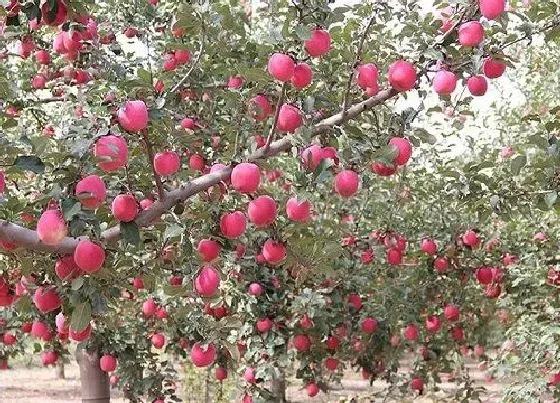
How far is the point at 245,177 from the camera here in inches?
88.6

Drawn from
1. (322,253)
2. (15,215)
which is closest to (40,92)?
(15,215)

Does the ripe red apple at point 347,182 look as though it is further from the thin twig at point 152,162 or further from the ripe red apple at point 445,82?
the thin twig at point 152,162

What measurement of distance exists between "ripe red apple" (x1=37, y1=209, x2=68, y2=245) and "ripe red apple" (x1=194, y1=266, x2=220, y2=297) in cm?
68

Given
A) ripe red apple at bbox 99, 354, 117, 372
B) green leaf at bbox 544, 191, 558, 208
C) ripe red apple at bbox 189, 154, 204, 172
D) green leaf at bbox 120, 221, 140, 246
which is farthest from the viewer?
ripe red apple at bbox 99, 354, 117, 372

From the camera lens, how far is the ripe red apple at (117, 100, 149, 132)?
2.04 metres

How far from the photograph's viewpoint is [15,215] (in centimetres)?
258

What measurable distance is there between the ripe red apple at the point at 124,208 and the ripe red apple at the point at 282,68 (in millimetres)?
555

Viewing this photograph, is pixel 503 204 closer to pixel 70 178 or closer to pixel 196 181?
pixel 196 181

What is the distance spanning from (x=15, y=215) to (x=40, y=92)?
3.01 metres

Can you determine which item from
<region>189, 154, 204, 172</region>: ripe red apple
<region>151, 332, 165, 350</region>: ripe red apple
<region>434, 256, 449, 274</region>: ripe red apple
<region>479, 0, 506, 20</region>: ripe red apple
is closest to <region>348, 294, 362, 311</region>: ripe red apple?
<region>434, 256, 449, 274</region>: ripe red apple

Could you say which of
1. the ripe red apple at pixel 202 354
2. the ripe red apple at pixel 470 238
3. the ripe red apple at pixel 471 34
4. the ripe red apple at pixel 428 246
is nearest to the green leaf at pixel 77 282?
the ripe red apple at pixel 202 354

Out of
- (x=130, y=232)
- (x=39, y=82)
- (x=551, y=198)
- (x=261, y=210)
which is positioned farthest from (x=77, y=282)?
(x=39, y=82)

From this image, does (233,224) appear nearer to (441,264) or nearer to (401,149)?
(401,149)

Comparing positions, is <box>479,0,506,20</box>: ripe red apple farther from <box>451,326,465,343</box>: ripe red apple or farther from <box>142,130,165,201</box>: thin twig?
<box>451,326,465,343</box>: ripe red apple
